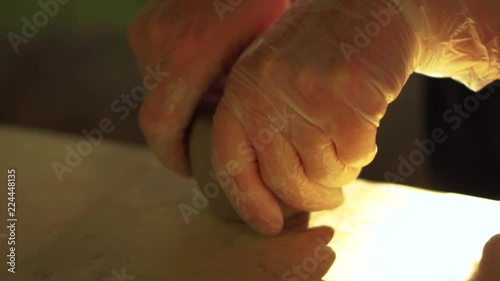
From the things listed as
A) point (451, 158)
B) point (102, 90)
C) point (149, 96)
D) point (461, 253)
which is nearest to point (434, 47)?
point (461, 253)

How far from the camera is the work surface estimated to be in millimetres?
678

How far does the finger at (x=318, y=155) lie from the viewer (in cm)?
65

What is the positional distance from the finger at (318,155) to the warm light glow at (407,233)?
8cm

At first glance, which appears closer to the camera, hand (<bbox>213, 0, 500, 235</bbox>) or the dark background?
hand (<bbox>213, 0, 500, 235</bbox>)

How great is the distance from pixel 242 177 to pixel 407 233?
0.22 metres

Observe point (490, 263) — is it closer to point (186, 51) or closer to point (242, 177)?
point (242, 177)

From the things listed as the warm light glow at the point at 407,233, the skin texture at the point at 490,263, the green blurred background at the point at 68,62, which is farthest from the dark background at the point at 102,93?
the skin texture at the point at 490,263

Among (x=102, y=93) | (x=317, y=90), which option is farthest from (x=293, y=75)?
(x=102, y=93)

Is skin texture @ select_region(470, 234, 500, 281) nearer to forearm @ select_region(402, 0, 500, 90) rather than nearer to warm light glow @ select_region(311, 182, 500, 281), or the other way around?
warm light glow @ select_region(311, 182, 500, 281)

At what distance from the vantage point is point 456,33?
700mm

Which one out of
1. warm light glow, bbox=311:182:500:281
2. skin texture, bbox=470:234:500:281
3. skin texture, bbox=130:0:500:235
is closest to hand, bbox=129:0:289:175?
skin texture, bbox=130:0:500:235

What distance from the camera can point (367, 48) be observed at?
633 mm

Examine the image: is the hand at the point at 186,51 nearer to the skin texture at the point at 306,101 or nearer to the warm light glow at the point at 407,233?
the skin texture at the point at 306,101

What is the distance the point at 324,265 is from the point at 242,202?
0.12 meters
